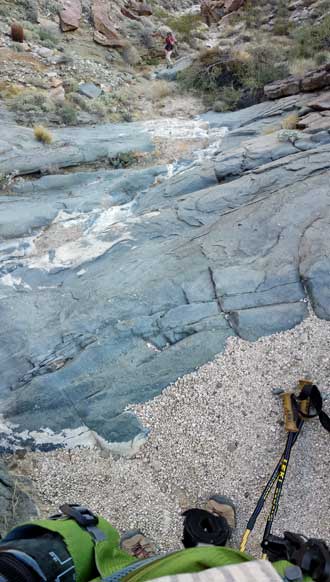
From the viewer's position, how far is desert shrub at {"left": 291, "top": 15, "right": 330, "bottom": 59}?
14.6 metres

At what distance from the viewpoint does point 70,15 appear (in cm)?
1898

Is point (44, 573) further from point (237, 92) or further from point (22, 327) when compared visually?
point (237, 92)

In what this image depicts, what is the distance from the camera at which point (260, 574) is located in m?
1.17

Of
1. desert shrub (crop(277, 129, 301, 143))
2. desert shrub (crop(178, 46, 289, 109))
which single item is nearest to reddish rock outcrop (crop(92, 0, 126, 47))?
desert shrub (crop(178, 46, 289, 109))

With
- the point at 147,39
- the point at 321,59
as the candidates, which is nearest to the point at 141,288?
the point at 321,59

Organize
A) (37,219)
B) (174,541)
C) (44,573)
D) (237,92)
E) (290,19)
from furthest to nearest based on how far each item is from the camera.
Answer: (290,19) → (237,92) → (37,219) → (174,541) → (44,573)

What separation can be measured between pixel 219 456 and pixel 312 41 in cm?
1594

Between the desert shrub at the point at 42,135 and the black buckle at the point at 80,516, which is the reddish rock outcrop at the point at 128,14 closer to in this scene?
the desert shrub at the point at 42,135

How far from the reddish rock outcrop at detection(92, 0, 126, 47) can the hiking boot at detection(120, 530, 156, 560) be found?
20.1 metres

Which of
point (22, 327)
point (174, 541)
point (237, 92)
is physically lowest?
point (174, 541)

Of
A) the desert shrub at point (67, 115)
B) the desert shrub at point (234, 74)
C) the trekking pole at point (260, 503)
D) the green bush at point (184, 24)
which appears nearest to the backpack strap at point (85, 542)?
A: the trekking pole at point (260, 503)

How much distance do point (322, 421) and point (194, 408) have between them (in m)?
1.24

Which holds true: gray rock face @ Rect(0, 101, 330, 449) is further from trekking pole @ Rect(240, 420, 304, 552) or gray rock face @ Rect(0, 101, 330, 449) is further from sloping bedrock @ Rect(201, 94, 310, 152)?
sloping bedrock @ Rect(201, 94, 310, 152)

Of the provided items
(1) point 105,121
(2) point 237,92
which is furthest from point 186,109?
(1) point 105,121
